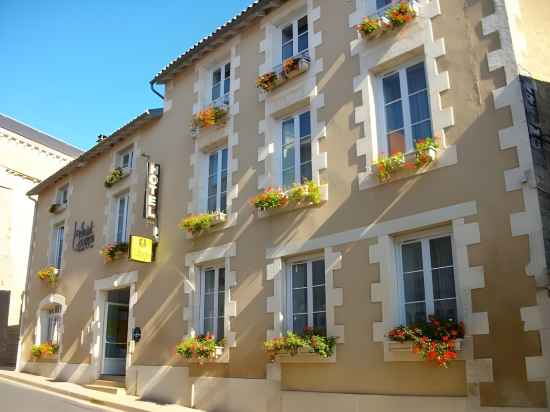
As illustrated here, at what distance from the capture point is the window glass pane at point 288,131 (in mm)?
9414

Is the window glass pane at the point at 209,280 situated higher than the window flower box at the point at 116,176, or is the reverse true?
the window flower box at the point at 116,176

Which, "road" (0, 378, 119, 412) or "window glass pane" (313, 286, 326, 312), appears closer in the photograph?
"window glass pane" (313, 286, 326, 312)

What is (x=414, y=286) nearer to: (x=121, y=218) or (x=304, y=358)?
(x=304, y=358)

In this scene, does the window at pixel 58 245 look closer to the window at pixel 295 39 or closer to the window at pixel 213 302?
the window at pixel 213 302

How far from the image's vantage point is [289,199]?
8.64m

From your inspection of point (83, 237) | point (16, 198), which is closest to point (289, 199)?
point (83, 237)

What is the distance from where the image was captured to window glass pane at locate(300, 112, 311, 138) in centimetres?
913

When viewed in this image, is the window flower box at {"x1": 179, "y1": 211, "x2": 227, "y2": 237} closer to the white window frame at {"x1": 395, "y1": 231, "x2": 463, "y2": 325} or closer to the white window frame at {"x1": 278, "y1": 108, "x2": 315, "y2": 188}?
the white window frame at {"x1": 278, "y1": 108, "x2": 315, "y2": 188}

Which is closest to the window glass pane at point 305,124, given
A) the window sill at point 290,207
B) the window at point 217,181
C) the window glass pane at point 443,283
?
the window sill at point 290,207

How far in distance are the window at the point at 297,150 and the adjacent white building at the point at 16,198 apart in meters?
15.1

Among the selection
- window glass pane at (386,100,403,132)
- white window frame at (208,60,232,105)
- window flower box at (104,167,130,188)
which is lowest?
window glass pane at (386,100,403,132)

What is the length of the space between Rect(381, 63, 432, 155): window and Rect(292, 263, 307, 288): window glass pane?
224 centimetres

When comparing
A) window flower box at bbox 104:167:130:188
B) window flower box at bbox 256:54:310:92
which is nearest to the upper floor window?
window flower box at bbox 104:167:130:188

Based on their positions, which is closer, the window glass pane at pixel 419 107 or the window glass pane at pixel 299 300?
the window glass pane at pixel 419 107
